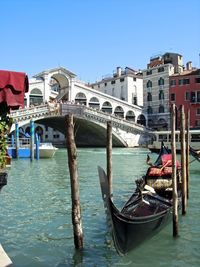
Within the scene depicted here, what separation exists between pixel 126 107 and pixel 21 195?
92.5 feet

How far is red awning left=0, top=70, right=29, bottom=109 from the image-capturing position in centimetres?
386

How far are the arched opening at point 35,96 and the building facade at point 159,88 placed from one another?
9315 mm

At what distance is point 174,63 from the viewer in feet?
126

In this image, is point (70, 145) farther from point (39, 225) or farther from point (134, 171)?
point (134, 171)

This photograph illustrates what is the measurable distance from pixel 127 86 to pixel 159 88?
424 centimetres

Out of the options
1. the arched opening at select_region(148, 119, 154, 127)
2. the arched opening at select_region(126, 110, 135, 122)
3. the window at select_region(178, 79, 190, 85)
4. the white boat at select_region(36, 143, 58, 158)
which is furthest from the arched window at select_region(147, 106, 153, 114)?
the white boat at select_region(36, 143, 58, 158)

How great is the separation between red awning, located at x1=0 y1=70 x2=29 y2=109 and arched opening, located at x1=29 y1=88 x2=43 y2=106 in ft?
100

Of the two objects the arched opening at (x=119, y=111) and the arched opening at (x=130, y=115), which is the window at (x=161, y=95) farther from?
the arched opening at (x=119, y=111)

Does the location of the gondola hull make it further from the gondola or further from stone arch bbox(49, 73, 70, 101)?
stone arch bbox(49, 73, 70, 101)

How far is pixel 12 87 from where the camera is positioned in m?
3.90

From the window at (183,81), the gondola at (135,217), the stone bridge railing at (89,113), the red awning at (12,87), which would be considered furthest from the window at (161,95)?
the red awning at (12,87)

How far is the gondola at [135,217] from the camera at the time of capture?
4.34 meters

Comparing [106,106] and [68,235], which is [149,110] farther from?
[68,235]

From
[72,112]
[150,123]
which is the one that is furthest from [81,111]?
[150,123]
